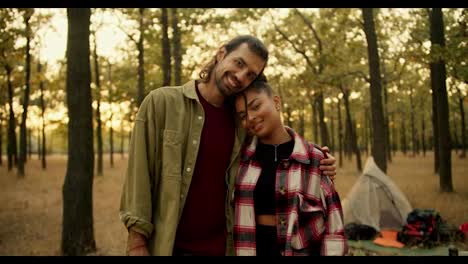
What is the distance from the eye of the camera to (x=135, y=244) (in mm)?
2281

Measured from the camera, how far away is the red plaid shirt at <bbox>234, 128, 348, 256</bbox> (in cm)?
244

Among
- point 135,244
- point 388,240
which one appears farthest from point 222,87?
point 388,240

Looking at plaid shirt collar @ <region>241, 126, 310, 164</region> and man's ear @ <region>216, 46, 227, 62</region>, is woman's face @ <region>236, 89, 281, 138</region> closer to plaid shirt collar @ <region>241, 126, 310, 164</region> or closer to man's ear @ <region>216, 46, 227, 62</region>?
plaid shirt collar @ <region>241, 126, 310, 164</region>

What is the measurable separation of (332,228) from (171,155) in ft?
3.57

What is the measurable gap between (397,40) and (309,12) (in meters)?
5.00

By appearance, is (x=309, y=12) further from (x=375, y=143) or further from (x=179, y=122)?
(x=179, y=122)

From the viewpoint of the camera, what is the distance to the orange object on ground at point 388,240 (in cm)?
835

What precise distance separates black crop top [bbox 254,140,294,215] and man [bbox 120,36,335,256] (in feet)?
0.55

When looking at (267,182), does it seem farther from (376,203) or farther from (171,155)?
(376,203)

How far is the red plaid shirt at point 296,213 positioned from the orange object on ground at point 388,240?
6.63 m

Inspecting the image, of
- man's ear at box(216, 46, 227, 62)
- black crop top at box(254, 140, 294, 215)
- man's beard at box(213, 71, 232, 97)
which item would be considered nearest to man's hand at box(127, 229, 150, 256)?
black crop top at box(254, 140, 294, 215)

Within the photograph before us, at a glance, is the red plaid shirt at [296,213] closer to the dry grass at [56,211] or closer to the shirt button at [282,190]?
the shirt button at [282,190]

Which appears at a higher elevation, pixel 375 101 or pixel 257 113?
pixel 375 101
